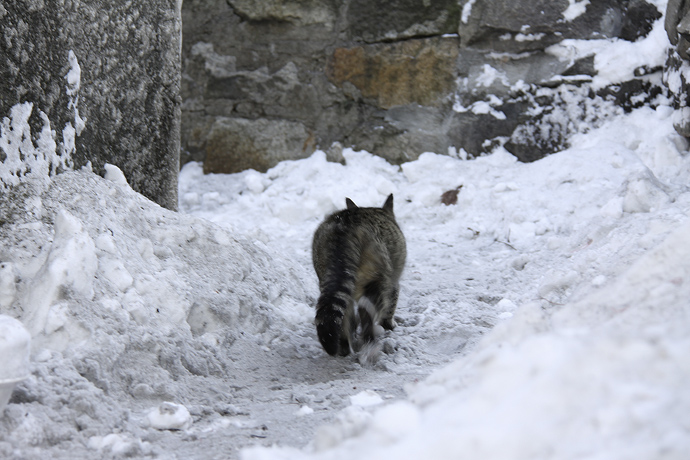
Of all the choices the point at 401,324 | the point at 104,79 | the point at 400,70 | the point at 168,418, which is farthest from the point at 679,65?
the point at 168,418

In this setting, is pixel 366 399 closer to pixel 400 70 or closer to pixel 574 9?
pixel 400 70

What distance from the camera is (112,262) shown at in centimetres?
227

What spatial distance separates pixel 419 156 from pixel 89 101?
9.10ft

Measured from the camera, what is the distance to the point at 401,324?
3072mm

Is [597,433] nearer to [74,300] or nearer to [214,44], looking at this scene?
[74,300]

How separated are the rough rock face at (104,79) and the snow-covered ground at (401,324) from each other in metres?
0.27

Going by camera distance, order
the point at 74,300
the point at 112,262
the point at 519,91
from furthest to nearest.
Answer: the point at 519,91 < the point at 112,262 < the point at 74,300

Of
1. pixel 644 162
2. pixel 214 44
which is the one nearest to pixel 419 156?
pixel 644 162

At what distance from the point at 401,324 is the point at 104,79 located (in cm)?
188

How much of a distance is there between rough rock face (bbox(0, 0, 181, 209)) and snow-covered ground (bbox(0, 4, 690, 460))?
0.87ft

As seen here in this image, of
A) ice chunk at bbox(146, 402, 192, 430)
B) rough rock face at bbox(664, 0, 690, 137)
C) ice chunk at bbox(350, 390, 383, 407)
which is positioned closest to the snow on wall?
ice chunk at bbox(146, 402, 192, 430)

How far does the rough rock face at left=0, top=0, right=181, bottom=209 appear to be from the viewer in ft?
7.75

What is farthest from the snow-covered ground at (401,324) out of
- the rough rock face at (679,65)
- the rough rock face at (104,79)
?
the rough rock face at (104,79)

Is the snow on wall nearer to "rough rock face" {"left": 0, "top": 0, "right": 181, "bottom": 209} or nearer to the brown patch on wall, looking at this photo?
"rough rock face" {"left": 0, "top": 0, "right": 181, "bottom": 209}
